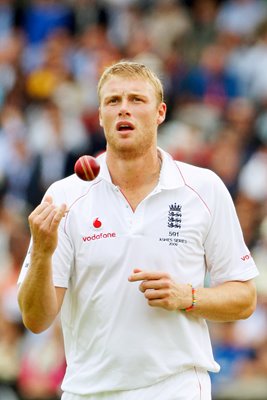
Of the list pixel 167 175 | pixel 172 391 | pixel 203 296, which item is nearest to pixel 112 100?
pixel 167 175

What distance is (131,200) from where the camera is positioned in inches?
230

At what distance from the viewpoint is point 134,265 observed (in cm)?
560

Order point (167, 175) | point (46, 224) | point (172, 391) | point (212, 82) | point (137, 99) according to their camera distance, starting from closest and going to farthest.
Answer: point (46, 224) → point (172, 391) → point (137, 99) → point (167, 175) → point (212, 82)

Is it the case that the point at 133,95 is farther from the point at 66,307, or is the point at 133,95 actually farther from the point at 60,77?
the point at 60,77

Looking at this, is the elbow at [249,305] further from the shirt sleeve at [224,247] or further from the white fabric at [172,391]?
the white fabric at [172,391]

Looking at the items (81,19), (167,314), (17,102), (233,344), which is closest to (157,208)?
(167,314)

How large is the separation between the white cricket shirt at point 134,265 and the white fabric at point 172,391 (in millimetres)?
36

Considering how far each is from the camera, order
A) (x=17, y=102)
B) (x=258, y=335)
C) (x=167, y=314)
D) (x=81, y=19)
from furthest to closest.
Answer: (x=81, y=19) → (x=17, y=102) → (x=258, y=335) → (x=167, y=314)

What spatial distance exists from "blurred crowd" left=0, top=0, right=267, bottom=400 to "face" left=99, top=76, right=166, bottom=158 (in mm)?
4655

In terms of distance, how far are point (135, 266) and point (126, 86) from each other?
991 millimetres

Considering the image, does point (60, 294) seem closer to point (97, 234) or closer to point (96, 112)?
point (97, 234)

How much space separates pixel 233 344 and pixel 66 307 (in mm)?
4659

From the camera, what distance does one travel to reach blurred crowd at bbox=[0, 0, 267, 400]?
10766mm

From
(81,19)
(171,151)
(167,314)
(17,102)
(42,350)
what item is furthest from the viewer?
(81,19)
